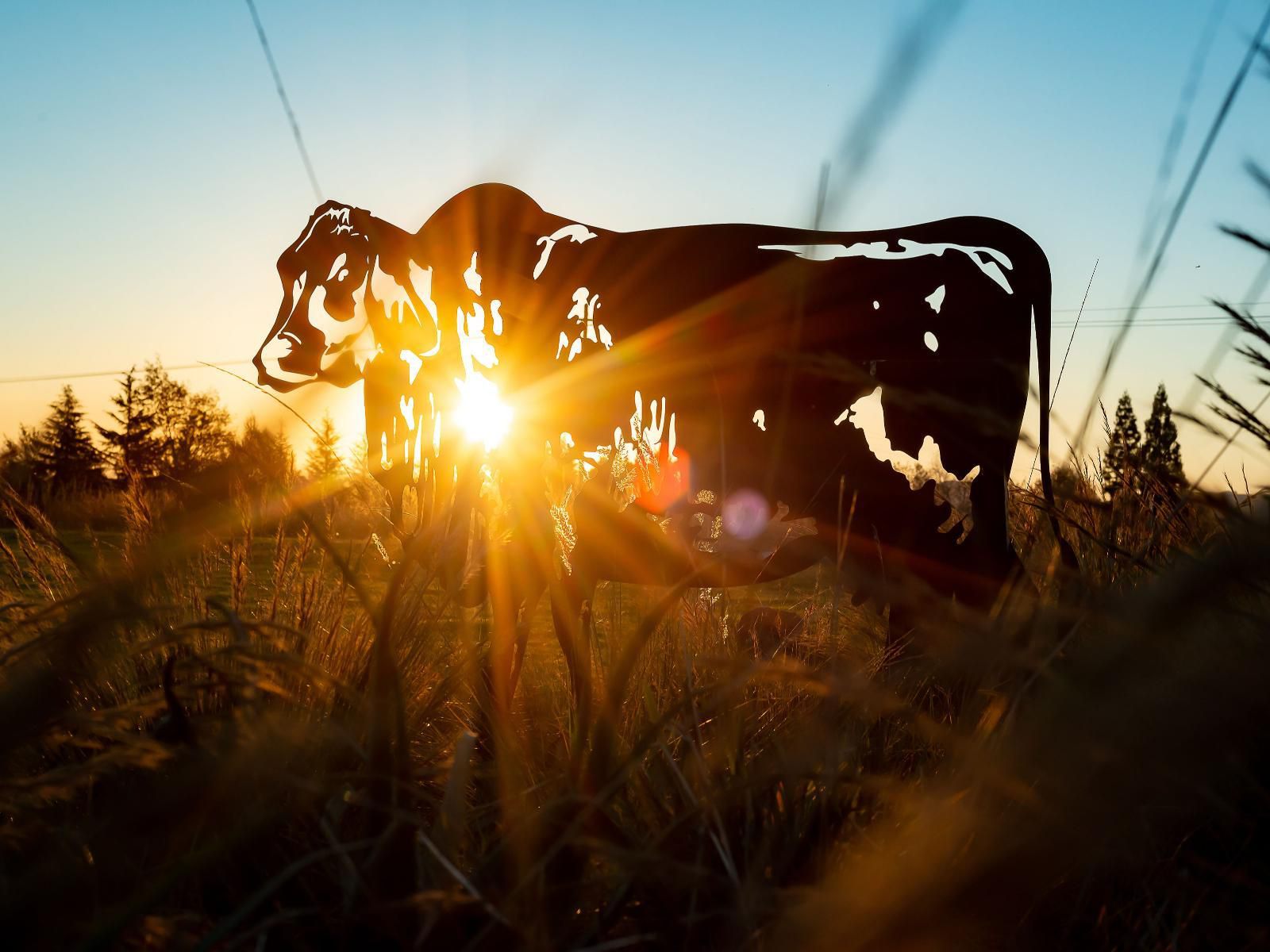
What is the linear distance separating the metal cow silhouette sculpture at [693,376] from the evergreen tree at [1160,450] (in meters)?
1.23

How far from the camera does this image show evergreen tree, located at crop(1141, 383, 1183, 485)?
3.42ft

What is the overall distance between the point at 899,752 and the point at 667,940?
3.78 ft

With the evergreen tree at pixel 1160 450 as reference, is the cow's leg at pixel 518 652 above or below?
below

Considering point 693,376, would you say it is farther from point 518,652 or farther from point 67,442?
point 67,442

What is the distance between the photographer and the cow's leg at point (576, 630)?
0.96 meters

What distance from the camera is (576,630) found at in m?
1.08

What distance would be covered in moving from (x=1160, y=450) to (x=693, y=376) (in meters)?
1.86

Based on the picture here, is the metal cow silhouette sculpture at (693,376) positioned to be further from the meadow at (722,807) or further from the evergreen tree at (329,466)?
the meadow at (722,807)

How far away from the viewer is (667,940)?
84cm

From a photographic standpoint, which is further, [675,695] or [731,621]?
[731,621]

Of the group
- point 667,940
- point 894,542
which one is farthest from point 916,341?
point 667,940

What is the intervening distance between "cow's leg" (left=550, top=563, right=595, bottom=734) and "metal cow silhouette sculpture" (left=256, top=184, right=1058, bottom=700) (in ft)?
0.12

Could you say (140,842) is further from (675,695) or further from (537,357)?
(537,357)

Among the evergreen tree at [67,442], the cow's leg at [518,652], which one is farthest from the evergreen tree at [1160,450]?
the evergreen tree at [67,442]
